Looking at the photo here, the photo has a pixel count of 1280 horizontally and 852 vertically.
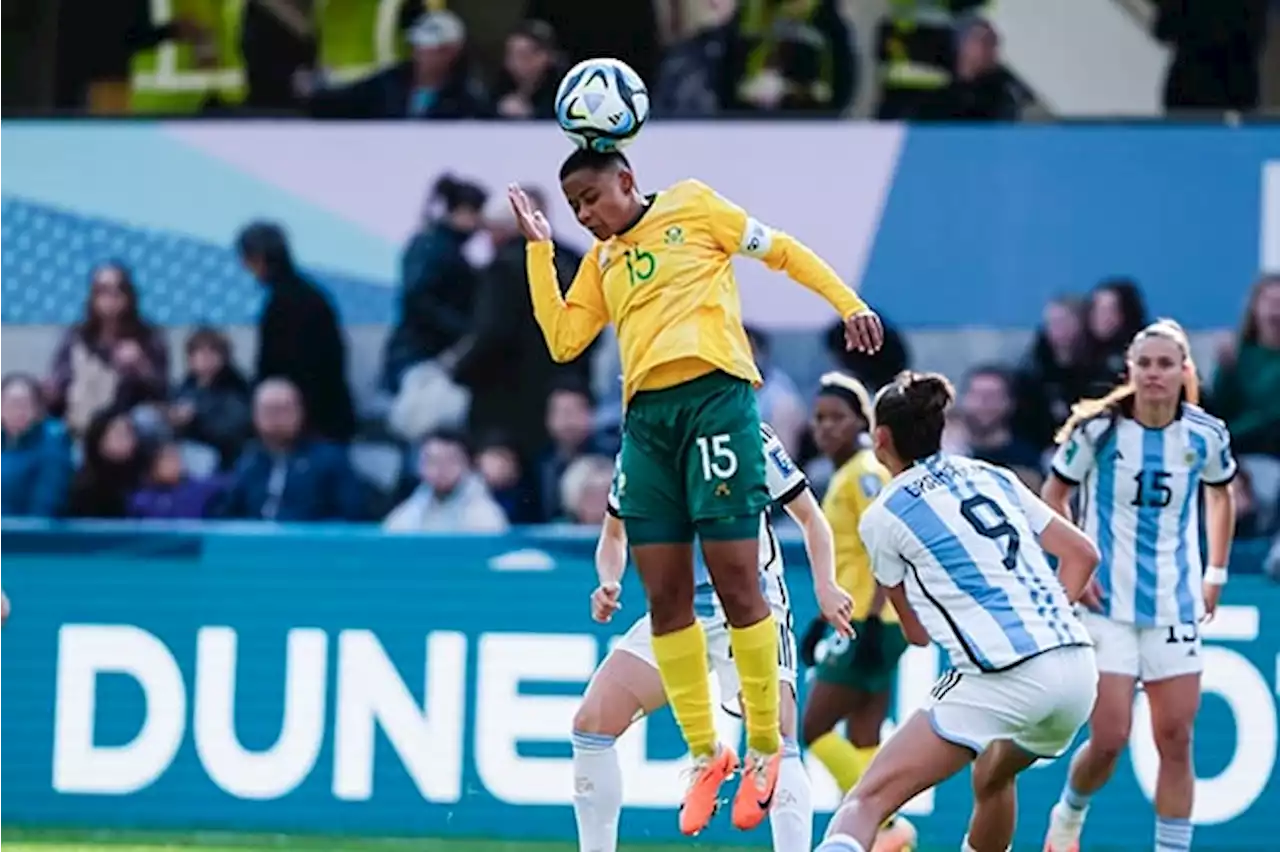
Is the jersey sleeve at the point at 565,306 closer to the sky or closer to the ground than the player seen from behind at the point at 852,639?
closer to the sky

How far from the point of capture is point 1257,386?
14109mm

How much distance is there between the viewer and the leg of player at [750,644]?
8.21m

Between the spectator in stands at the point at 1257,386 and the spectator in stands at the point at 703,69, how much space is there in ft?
11.1

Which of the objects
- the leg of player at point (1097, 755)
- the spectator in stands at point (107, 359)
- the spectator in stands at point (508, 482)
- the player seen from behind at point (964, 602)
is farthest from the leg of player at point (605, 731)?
the spectator in stands at point (107, 359)

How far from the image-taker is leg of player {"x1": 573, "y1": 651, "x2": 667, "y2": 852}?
29.7 ft

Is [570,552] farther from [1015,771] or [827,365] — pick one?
[1015,771]

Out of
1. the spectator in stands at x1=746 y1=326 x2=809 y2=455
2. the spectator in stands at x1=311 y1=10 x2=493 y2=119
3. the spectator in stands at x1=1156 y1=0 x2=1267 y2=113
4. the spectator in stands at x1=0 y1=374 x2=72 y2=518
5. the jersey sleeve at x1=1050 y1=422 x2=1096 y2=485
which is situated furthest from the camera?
the spectator in stands at x1=311 y1=10 x2=493 y2=119

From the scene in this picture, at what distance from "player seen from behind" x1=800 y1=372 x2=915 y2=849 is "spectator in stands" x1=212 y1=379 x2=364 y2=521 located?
3.82 metres

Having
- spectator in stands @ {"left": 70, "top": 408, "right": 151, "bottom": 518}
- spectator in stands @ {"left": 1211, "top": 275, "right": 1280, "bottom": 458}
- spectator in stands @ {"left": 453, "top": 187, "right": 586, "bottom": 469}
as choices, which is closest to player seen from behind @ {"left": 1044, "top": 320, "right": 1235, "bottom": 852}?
spectator in stands @ {"left": 1211, "top": 275, "right": 1280, "bottom": 458}

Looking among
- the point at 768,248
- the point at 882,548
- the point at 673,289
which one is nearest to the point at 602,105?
the point at 673,289

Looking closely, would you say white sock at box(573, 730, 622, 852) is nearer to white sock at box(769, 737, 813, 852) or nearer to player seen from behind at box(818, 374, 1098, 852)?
white sock at box(769, 737, 813, 852)

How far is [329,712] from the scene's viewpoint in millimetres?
12188

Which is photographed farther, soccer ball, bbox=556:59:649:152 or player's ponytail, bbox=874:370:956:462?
player's ponytail, bbox=874:370:956:462

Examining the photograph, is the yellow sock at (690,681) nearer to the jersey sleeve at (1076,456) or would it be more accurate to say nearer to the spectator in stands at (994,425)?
the jersey sleeve at (1076,456)
